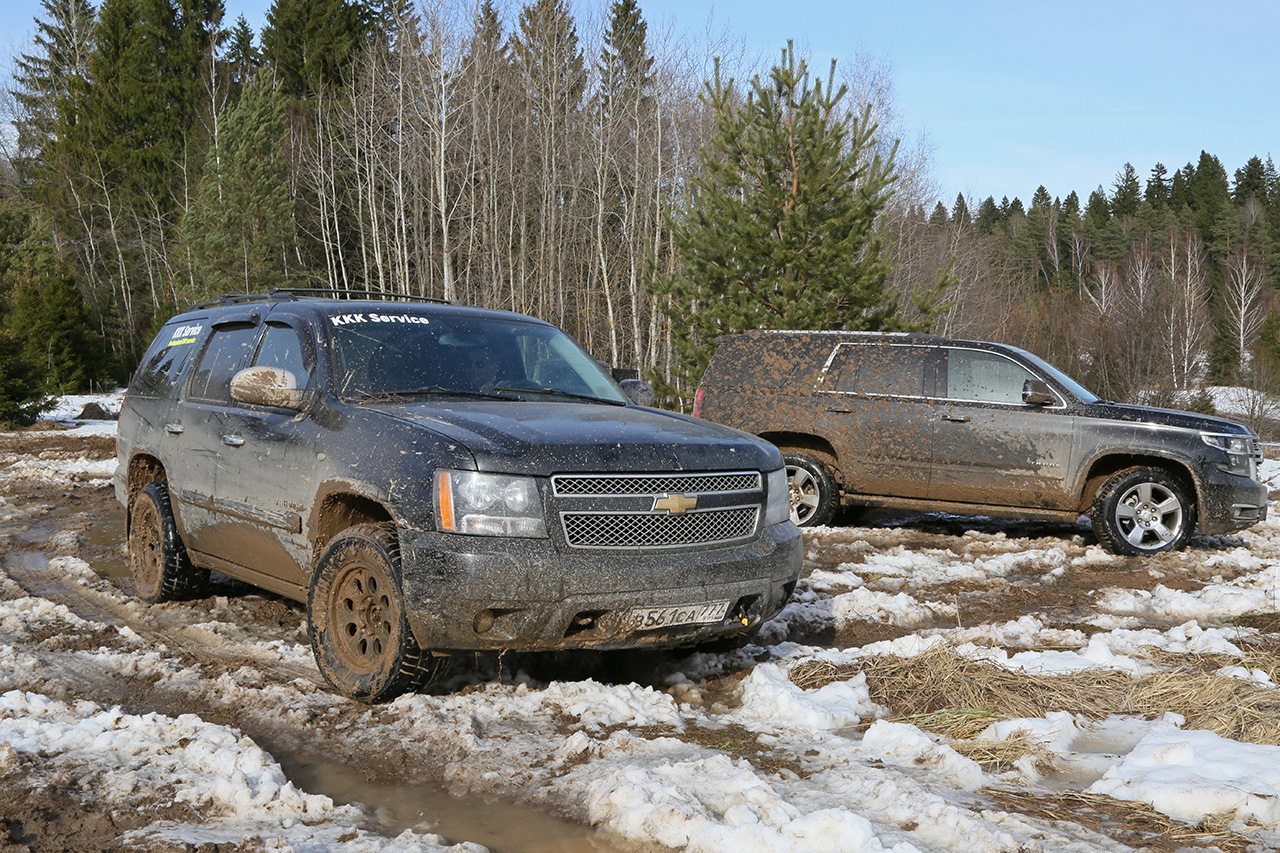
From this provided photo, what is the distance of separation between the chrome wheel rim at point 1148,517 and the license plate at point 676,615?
5869 millimetres

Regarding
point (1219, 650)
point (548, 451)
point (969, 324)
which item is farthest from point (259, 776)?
point (969, 324)

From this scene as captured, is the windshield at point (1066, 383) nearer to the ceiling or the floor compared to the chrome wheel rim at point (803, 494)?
nearer to the ceiling

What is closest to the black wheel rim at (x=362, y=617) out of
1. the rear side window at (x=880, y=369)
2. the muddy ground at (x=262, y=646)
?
the muddy ground at (x=262, y=646)

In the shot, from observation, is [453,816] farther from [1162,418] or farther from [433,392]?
[1162,418]

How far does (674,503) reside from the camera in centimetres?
433

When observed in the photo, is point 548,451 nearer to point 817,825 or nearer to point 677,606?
point 677,606

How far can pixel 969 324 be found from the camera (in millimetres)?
46406

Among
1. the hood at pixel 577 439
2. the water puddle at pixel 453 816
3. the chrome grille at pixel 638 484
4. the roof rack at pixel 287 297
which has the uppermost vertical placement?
the roof rack at pixel 287 297

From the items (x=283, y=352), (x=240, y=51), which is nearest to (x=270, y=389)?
(x=283, y=352)

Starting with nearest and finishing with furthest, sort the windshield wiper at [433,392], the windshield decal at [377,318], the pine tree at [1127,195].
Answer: the windshield wiper at [433,392] → the windshield decal at [377,318] → the pine tree at [1127,195]

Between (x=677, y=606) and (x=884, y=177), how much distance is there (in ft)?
40.7

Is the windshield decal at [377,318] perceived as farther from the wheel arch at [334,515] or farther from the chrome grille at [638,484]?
the chrome grille at [638,484]

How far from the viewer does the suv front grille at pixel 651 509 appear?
4.16 metres

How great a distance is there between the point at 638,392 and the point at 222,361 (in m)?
2.42
